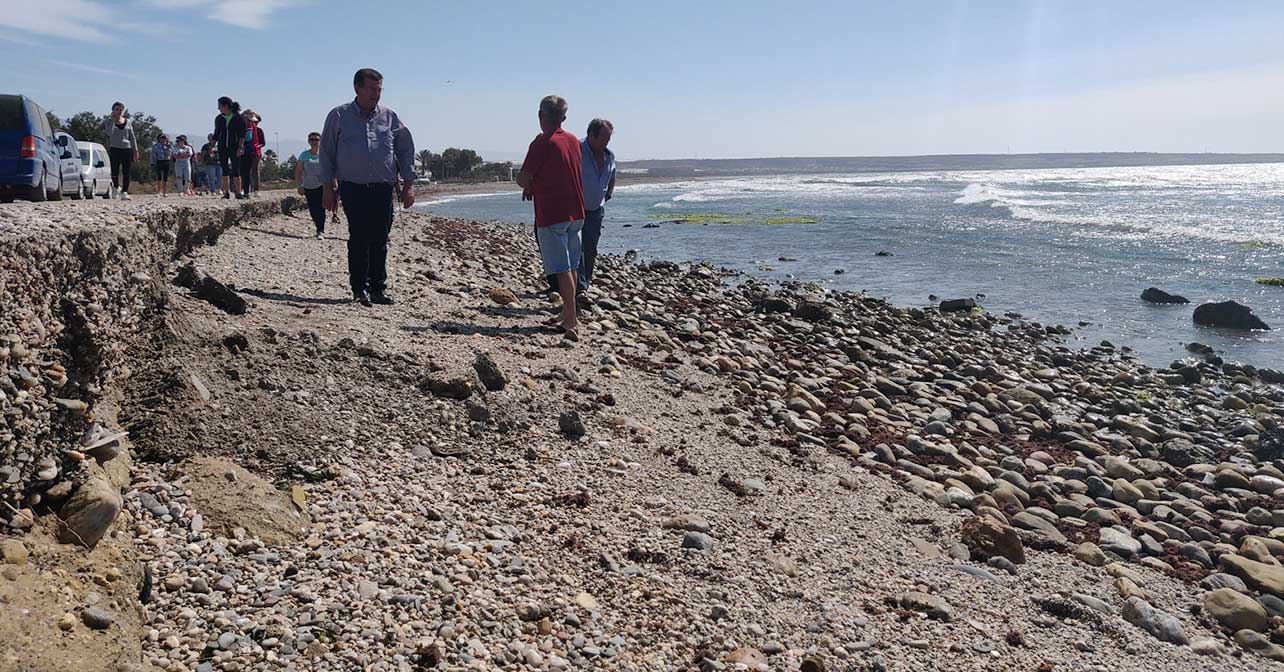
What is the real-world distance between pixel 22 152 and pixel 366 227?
22.3 ft

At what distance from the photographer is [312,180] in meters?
13.0

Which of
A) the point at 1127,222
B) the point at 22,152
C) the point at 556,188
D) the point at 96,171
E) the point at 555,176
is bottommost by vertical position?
the point at 1127,222

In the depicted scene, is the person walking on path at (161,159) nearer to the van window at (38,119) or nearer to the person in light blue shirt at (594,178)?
the van window at (38,119)

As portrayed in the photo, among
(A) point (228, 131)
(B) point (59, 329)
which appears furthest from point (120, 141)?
(B) point (59, 329)

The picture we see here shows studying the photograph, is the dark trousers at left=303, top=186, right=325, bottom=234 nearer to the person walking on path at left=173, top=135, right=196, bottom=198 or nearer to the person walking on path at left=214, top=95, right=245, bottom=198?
the person walking on path at left=214, top=95, right=245, bottom=198

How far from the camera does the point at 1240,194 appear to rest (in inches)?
2041

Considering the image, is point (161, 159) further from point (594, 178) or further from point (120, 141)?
point (594, 178)

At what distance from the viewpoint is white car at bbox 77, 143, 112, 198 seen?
16875 millimetres

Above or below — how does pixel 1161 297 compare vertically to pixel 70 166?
below

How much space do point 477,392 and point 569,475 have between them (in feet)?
3.48

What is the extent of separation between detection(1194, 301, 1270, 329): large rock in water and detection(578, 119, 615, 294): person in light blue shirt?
35.3 feet

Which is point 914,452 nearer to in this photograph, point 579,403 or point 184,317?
point 579,403

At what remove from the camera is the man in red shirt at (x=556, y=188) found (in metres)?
7.38

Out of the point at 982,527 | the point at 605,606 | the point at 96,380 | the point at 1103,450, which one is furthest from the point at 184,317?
the point at 1103,450
